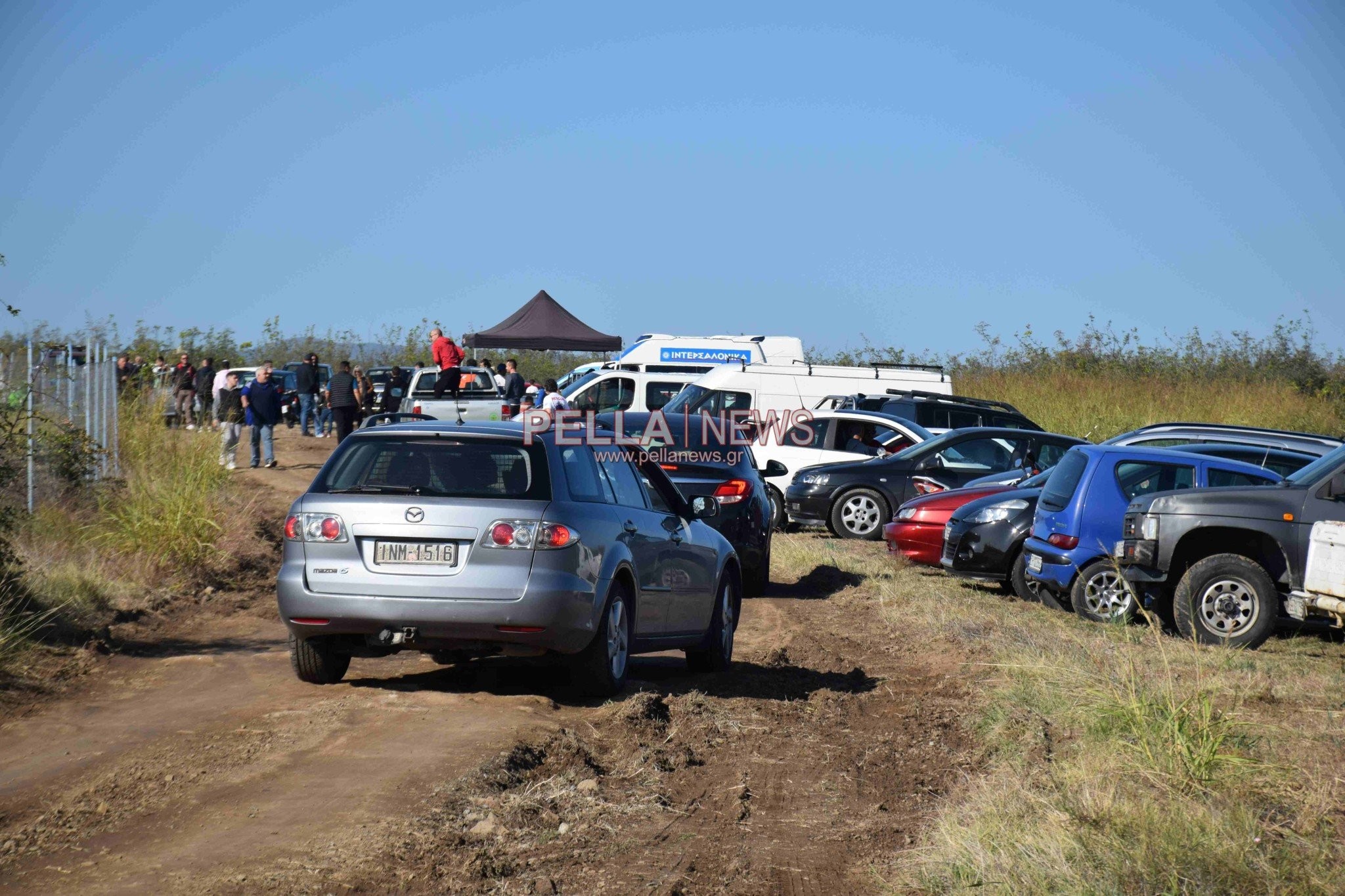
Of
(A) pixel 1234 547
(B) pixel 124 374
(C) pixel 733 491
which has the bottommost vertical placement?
(A) pixel 1234 547

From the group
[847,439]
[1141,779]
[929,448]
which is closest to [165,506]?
[929,448]

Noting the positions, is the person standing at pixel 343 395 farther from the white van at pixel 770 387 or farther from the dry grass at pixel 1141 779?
the dry grass at pixel 1141 779

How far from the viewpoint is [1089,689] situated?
295 inches

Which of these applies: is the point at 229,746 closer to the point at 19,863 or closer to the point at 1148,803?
the point at 19,863

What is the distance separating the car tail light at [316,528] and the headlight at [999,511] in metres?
8.15

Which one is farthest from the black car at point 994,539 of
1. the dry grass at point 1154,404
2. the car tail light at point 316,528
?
the dry grass at point 1154,404

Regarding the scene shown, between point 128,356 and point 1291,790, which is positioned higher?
point 128,356

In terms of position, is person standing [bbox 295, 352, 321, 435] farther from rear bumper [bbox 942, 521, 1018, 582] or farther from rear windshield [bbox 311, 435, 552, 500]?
rear windshield [bbox 311, 435, 552, 500]

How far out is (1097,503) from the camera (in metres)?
12.6

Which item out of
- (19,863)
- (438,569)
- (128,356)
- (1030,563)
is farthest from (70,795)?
(128,356)

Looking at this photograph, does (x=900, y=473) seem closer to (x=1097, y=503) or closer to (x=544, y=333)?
(x=1097, y=503)

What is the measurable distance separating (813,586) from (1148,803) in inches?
382

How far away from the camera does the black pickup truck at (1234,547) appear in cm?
1102

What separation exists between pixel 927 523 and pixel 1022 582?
185cm
